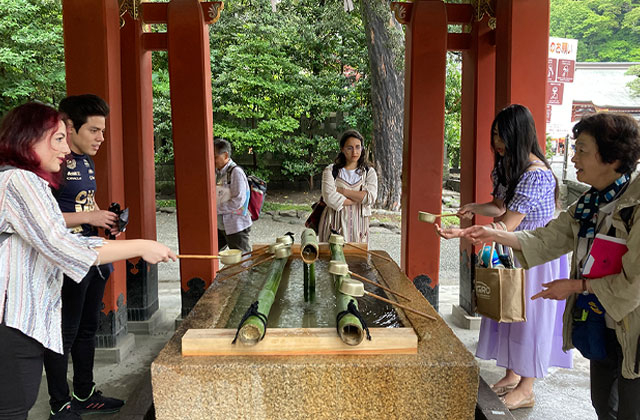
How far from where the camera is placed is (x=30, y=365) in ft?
5.87

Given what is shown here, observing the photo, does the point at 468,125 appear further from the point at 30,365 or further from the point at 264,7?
the point at 264,7

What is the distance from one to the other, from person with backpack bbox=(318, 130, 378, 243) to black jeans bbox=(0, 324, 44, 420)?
242cm

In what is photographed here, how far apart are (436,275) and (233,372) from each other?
280cm

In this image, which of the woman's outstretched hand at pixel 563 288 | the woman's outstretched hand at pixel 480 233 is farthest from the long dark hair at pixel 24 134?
the woman's outstretched hand at pixel 563 288

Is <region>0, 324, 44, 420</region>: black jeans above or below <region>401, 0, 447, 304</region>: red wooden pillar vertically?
below

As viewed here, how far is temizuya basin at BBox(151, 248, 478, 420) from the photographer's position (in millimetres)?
1522

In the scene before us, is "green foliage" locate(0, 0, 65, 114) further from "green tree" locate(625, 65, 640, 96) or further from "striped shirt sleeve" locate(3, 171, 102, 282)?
"green tree" locate(625, 65, 640, 96)

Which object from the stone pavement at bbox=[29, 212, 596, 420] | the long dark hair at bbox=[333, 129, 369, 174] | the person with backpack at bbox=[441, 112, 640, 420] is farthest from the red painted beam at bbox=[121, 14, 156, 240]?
the person with backpack at bbox=[441, 112, 640, 420]

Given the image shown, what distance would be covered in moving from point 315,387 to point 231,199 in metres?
3.17

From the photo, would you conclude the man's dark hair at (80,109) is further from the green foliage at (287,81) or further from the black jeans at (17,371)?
the green foliage at (287,81)

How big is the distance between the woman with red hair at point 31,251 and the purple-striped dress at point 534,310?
1860mm

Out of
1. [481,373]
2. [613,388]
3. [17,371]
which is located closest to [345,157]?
A: [481,373]

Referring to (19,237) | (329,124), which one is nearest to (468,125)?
(19,237)

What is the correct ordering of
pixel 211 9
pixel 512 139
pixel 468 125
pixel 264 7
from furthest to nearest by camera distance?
1. pixel 264 7
2. pixel 468 125
3. pixel 211 9
4. pixel 512 139
